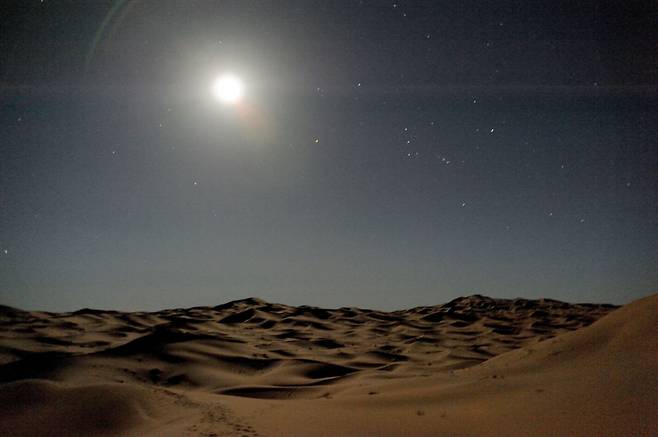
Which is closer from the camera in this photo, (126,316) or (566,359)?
(566,359)

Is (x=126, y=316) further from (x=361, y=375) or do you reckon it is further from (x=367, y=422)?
(x=367, y=422)

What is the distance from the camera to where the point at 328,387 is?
8148 millimetres

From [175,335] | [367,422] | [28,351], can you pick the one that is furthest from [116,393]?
[28,351]

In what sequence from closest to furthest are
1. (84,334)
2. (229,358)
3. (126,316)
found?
1. (229,358)
2. (84,334)
3. (126,316)

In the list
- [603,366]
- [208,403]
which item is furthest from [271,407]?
[603,366]

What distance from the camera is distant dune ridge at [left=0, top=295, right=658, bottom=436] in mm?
4379

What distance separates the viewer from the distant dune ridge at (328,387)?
14.4 ft

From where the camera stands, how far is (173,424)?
470cm

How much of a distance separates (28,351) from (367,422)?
10.8 metres

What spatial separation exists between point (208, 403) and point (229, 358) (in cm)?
574

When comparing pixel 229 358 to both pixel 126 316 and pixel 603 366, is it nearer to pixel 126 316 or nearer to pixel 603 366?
pixel 603 366

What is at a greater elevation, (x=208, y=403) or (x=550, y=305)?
(x=550, y=305)

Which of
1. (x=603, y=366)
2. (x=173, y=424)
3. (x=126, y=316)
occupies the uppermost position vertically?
(x=126, y=316)

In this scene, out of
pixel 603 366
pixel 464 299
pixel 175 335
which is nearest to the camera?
pixel 603 366
